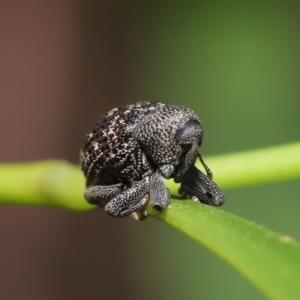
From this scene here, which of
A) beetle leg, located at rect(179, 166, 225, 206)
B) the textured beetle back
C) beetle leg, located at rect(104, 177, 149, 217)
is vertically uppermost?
the textured beetle back

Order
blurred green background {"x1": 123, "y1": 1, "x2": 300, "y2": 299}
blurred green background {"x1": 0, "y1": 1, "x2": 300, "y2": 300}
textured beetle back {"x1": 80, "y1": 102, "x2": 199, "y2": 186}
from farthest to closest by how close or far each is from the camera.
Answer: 1. blurred green background {"x1": 0, "y1": 1, "x2": 300, "y2": 300}
2. blurred green background {"x1": 123, "y1": 1, "x2": 300, "y2": 299}
3. textured beetle back {"x1": 80, "y1": 102, "x2": 199, "y2": 186}

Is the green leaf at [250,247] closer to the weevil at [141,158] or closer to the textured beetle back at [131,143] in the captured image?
the weevil at [141,158]

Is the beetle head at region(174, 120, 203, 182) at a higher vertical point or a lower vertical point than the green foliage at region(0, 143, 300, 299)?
higher

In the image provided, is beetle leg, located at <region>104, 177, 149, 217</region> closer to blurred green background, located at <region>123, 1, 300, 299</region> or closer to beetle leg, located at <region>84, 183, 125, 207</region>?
beetle leg, located at <region>84, 183, 125, 207</region>

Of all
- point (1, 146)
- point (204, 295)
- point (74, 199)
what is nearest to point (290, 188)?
point (204, 295)

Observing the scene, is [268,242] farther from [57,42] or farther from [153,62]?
[57,42]

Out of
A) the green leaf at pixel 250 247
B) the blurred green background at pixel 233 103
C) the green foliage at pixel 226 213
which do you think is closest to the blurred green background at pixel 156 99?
the blurred green background at pixel 233 103

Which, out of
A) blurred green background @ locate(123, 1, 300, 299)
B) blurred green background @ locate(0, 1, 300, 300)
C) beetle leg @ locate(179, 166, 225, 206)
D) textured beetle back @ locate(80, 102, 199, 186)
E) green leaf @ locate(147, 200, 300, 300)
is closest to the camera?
green leaf @ locate(147, 200, 300, 300)

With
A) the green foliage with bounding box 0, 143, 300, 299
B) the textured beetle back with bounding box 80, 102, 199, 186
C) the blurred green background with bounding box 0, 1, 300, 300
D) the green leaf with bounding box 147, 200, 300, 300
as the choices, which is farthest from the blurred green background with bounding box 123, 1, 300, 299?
the green leaf with bounding box 147, 200, 300, 300
